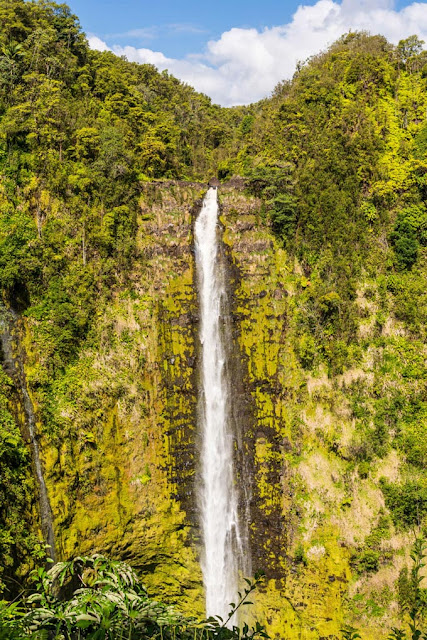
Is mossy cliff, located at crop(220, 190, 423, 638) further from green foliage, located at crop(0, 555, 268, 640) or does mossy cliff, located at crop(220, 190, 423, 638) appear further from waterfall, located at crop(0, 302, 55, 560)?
green foliage, located at crop(0, 555, 268, 640)

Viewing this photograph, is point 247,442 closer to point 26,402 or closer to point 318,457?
point 318,457

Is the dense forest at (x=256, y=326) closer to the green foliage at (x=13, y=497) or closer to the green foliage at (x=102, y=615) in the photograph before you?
the green foliage at (x=13, y=497)

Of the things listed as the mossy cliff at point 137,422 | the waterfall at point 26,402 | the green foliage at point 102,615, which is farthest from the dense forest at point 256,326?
the green foliage at point 102,615

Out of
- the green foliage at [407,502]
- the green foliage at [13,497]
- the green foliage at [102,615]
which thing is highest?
the green foliage at [102,615]

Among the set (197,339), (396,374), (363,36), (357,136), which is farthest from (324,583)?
(363,36)

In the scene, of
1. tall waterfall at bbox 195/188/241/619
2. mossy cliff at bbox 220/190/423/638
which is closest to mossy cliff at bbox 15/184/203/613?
tall waterfall at bbox 195/188/241/619

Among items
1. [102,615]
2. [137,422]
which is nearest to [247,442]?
[137,422]
